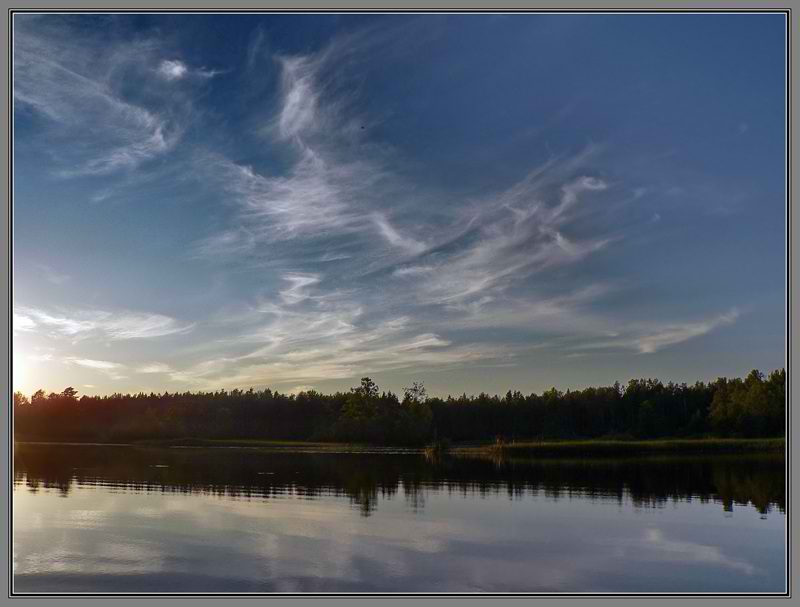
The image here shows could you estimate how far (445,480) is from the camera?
62.0 m

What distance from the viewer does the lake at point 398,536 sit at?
24.3 meters

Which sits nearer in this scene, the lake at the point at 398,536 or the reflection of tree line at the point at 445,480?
the lake at the point at 398,536

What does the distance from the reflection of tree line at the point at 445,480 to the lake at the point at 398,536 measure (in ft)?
1.27

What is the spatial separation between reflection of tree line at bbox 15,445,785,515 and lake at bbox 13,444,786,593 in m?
0.39

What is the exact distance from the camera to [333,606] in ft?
61.1

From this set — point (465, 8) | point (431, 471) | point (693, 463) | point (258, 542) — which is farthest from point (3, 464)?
point (693, 463)

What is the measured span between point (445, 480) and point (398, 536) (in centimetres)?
3086

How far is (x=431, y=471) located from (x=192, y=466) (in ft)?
101

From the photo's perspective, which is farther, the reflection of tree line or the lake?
the reflection of tree line

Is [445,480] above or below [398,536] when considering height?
below

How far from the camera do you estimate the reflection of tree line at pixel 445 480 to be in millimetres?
49531

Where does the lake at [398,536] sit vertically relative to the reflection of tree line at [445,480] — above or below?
above

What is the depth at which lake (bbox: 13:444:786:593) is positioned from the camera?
2431 cm

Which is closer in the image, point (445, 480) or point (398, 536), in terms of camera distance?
point (398, 536)
